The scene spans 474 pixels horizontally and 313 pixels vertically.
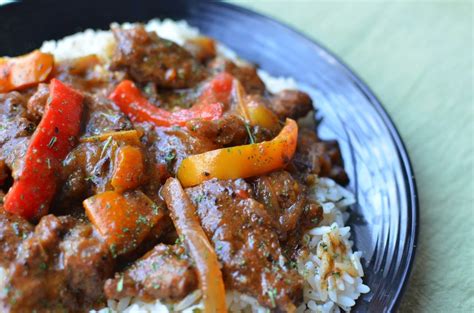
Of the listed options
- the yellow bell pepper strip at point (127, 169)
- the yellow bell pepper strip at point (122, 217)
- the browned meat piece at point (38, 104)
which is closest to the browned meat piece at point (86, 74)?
the browned meat piece at point (38, 104)

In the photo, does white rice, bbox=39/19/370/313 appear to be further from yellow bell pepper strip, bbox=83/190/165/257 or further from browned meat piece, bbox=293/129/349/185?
yellow bell pepper strip, bbox=83/190/165/257

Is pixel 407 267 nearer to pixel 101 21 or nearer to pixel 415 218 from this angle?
pixel 415 218

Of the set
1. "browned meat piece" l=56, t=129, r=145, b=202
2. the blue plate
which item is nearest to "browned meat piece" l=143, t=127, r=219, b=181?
"browned meat piece" l=56, t=129, r=145, b=202

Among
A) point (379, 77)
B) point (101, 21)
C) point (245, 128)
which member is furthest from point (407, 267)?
point (101, 21)

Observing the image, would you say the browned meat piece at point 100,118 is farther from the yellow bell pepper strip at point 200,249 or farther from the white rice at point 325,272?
the white rice at point 325,272

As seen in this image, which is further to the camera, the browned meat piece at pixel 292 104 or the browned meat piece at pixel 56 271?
the browned meat piece at pixel 292 104

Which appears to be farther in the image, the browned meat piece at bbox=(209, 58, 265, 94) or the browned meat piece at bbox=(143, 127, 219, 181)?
the browned meat piece at bbox=(209, 58, 265, 94)

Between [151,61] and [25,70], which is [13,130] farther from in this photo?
[151,61]
